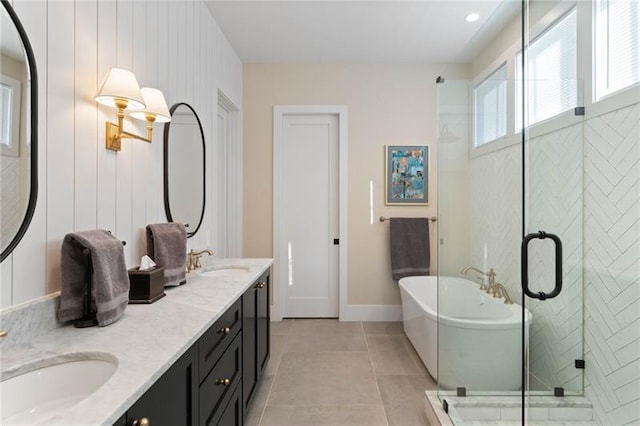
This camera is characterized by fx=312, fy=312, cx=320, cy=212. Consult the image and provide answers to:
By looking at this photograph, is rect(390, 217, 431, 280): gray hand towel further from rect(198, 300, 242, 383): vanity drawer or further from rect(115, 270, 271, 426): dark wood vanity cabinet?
rect(198, 300, 242, 383): vanity drawer

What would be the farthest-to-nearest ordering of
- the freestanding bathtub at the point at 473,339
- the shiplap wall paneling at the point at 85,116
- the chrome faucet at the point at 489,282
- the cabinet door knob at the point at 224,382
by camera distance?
the chrome faucet at the point at 489,282, the freestanding bathtub at the point at 473,339, the cabinet door knob at the point at 224,382, the shiplap wall paneling at the point at 85,116

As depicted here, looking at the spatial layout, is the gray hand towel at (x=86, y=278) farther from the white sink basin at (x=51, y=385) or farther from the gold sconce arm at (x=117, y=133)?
the gold sconce arm at (x=117, y=133)

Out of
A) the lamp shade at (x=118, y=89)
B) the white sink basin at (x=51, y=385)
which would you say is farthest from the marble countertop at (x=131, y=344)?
the lamp shade at (x=118, y=89)

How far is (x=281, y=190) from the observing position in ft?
11.6

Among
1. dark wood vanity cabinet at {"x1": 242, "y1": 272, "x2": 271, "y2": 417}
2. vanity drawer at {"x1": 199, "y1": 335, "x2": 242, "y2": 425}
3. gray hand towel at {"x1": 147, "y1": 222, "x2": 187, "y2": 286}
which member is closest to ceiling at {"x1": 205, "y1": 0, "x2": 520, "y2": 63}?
gray hand towel at {"x1": 147, "y1": 222, "x2": 187, "y2": 286}

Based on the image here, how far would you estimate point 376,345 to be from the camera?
2912 mm

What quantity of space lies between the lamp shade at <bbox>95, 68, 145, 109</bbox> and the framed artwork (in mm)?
2671

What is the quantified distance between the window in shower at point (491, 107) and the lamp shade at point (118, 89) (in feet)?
6.02

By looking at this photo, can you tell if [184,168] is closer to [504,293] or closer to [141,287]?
[141,287]

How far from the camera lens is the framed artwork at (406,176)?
138 inches

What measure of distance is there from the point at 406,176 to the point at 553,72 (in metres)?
2.01

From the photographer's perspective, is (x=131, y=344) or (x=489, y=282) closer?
Answer: (x=131, y=344)

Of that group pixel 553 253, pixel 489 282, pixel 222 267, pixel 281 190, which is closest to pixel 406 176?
pixel 281 190

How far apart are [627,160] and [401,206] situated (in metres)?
2.18
